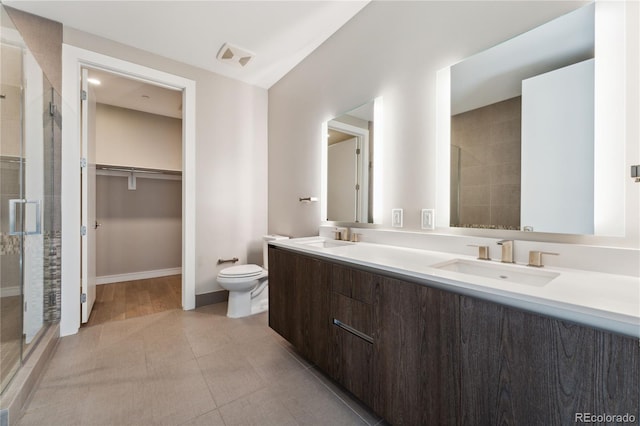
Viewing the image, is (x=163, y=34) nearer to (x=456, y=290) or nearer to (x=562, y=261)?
(x=456, y=290)

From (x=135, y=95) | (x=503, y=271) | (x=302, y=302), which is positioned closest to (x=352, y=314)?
(x=302, y=302)

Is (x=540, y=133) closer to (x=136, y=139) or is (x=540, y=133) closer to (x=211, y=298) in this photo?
(x=211, y=298)

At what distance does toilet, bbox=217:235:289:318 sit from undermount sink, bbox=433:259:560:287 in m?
1.56

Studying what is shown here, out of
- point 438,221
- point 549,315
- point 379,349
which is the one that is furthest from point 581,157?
point 379,349

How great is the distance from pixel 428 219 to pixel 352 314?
757 millimetres

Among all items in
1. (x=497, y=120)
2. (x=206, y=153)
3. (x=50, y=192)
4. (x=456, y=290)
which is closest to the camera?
(x=456, y=290)

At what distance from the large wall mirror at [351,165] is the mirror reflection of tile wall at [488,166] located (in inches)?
22.8

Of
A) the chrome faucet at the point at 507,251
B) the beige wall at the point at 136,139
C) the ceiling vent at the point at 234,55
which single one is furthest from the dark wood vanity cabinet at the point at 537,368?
the beige wall at the point at 136,139

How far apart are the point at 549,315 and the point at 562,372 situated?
138 mm

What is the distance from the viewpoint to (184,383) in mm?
1537

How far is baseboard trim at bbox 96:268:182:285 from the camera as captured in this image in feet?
11.7

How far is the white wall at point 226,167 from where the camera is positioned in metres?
2.79

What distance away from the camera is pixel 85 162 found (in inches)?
90.5

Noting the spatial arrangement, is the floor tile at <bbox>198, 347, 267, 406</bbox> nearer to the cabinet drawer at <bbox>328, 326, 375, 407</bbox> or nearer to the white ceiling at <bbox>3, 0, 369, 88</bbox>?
the cabinet drawer at <bbox>328, 326, 375, 407</bbox>
